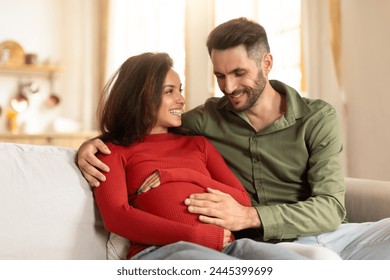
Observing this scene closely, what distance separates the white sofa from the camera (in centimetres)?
137

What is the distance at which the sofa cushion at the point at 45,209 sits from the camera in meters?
1.37

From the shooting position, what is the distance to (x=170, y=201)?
1.40 meters

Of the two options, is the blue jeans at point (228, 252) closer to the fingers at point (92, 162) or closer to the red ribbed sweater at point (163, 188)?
the red ribbed sweater at point (163, 188)

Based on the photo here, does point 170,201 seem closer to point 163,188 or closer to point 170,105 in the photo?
point 163,188

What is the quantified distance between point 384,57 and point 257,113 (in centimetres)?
122

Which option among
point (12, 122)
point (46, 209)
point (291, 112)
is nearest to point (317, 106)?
point (291, 112)

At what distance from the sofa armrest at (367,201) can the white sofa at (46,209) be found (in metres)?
0.76

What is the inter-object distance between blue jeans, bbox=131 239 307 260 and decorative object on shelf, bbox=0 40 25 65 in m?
4.23

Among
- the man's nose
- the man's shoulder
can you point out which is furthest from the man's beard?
the man's shoulder

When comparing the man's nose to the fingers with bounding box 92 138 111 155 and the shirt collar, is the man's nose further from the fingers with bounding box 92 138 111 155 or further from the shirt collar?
the fingers with bounding box 92 138 111 155

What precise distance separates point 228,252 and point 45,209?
0.47m

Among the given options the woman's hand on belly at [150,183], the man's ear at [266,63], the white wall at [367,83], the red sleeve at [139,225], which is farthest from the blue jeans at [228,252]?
the white wall at [367,83]

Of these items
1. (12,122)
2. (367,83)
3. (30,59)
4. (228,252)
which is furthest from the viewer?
(30,59)

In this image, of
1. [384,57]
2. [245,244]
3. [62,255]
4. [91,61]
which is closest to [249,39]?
[245,244]
